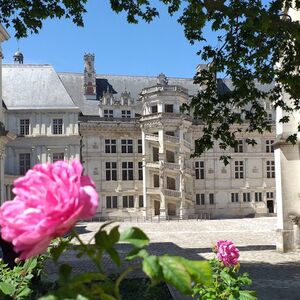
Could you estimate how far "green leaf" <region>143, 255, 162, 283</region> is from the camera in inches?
56.5

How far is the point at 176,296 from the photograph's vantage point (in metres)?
8.55

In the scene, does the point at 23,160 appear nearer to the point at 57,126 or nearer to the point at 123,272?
the point at 57,126

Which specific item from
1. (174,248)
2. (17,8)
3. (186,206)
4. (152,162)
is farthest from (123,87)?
(17,8)

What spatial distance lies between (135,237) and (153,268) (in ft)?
0.54

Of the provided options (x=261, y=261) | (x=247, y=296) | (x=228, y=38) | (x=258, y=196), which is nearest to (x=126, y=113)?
(x=258, y=196)

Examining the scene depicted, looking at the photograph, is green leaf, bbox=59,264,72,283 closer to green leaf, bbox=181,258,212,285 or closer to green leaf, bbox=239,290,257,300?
green leaf, bbox=181,258,212,285

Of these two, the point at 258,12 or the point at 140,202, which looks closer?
the point at 258,12

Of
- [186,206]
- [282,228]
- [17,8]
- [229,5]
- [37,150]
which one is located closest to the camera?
[229,5]

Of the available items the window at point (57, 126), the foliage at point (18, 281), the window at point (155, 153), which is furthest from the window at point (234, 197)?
the foliage at point (18, 281)

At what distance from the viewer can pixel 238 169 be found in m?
47.7

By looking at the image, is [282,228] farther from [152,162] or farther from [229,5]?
[152,162]

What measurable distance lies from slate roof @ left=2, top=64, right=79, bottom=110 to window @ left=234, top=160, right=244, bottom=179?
56.9 ft

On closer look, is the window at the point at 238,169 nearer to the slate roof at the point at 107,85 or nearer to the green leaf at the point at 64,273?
the slate roof at the point at 107,85

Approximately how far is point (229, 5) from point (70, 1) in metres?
2.96
